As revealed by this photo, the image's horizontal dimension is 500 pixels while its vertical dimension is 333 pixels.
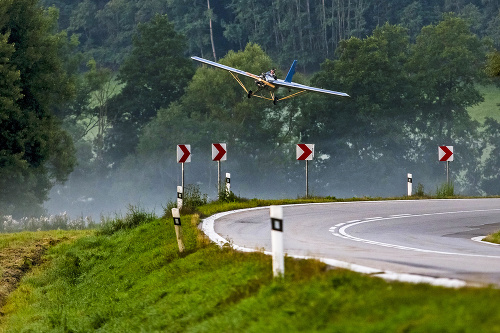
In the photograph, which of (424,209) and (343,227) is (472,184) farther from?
(343,227)

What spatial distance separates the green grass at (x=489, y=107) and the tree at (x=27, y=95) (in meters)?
44.9

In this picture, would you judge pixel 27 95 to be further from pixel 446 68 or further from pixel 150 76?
pixel 446 68

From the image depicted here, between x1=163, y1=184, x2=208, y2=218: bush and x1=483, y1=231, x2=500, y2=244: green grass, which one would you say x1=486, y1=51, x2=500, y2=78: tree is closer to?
x1=483, y1=231, x2=500, y2=244: green grass

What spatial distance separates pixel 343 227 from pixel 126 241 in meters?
5.33

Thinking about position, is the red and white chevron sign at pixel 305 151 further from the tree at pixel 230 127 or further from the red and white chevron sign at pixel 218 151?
the tree at pixel 230 127

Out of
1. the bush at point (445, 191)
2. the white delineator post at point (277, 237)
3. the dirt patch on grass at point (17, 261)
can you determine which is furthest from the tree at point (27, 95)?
the white delineator post at point (277, 237)

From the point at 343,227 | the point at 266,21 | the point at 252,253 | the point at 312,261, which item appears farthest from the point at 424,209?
the point at 266,21

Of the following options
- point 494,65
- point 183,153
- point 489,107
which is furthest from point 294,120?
point 494,65

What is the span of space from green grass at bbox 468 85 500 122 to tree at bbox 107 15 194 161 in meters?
28.1

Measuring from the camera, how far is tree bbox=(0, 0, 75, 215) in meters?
47.8

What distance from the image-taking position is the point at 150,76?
282 feet

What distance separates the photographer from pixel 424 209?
27.7m

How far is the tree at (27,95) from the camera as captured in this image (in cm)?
4781

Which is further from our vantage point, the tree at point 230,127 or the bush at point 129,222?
the tree at point 230,127
